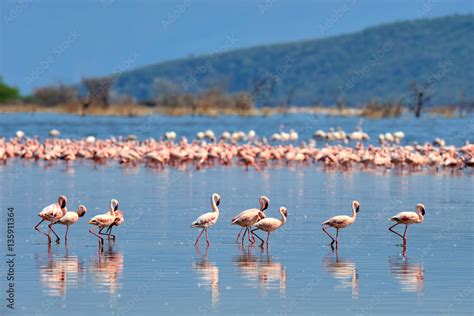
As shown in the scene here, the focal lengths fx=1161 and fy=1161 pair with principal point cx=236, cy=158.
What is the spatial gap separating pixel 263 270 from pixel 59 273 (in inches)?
86.7

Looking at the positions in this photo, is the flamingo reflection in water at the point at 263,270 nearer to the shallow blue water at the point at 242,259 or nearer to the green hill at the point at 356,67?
the shallow blue water at the point at 242,259

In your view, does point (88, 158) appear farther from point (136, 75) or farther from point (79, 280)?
point (136, 75)

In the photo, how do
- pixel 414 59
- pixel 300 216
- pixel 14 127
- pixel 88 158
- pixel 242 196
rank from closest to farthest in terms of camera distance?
1. pixel 300 216
2. pixel 242 196
3. pixel 88 158
4. pixel 14 127
5. pixel 414 59

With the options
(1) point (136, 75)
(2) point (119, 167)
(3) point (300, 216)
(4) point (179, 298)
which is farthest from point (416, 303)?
(1) point (136, 75)

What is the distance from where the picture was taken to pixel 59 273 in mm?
12289

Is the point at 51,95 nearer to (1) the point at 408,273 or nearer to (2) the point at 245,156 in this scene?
(2) the point at 245,156

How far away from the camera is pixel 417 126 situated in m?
59.6

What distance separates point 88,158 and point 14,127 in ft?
92.7

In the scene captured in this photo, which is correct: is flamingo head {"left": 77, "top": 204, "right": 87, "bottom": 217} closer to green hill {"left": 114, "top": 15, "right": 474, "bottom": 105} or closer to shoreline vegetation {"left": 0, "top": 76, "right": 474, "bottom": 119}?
shoreline vegetation {"left": 0, "top": 76, "right": 474, "bottom": 119}

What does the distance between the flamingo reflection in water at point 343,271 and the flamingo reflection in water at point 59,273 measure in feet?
8.83

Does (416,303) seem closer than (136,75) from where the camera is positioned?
Yes

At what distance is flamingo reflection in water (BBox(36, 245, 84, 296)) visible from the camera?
37.5ft

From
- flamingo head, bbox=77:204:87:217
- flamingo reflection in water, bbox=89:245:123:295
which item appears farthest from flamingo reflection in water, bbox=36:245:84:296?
flamingo head, bbox=77:204:87:217

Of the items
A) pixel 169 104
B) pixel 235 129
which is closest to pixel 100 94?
pixel 169 104
